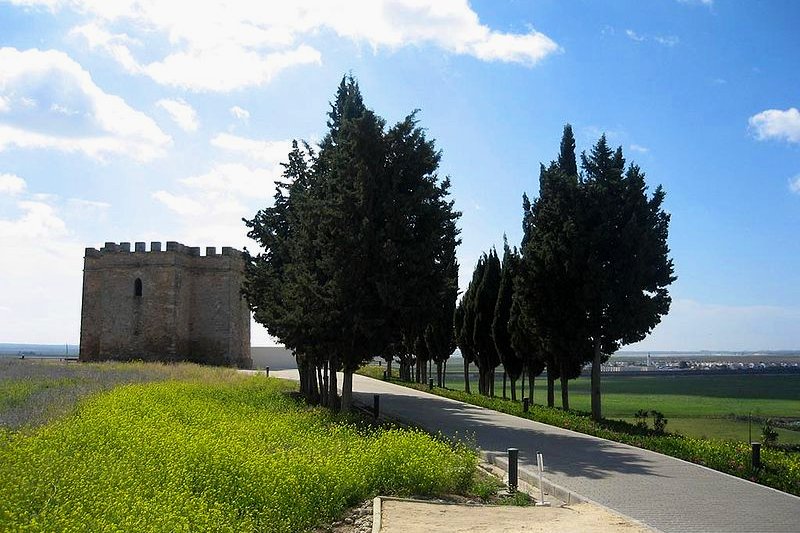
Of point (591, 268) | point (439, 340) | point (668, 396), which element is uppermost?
point (591, 268)

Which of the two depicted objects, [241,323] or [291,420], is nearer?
[291,420]

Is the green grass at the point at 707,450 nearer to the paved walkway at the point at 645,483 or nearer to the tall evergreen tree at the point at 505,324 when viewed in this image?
the paved walkway at the point at 645,483

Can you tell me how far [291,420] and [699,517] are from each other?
8.10 meters

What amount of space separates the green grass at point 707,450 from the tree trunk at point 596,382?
37 cm

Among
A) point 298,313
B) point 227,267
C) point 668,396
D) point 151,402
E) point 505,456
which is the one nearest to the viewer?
point 505,456

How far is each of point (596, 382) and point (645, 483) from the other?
890cm

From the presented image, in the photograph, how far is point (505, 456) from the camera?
483 inches

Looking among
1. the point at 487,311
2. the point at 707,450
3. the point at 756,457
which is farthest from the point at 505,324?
the point at 756,457

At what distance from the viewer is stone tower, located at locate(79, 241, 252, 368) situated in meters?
41.6

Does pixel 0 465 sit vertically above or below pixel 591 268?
below

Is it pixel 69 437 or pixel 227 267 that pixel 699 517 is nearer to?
pixel 69 437

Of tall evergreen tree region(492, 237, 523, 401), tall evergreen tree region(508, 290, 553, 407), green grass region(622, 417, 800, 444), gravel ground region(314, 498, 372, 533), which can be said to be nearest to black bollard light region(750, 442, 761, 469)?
gravel ground region(314, 498, 372, 533)

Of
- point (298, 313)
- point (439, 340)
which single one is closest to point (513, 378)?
point (439, 340)

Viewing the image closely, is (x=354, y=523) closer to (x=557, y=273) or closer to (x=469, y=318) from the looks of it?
(x=557, y=273)
